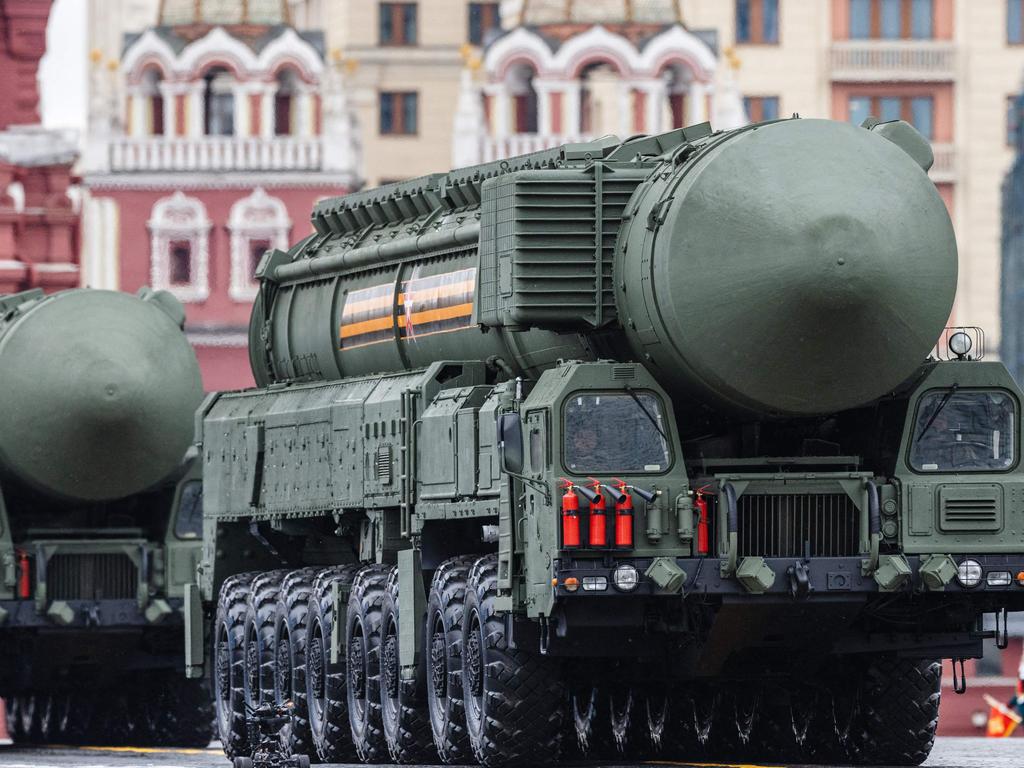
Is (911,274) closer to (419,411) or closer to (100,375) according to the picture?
(419,411)

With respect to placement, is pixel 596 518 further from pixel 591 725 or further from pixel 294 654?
pixel 294 654

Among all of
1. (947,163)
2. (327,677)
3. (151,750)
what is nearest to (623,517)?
(327,677)

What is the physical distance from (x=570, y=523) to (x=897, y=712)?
391 centimetres

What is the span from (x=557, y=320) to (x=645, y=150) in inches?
64.8

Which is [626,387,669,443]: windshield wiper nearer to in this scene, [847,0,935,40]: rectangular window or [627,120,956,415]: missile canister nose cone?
[627,120,956,415]: missile canister nose cone

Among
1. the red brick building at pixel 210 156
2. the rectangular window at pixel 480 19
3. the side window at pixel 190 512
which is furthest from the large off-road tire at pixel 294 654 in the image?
the rectangular window at pixel 480 19

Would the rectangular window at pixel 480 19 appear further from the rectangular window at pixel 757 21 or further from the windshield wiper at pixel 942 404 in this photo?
the windshield wiper at pixel 942 404

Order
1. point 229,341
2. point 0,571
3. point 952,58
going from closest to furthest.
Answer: point 0,571 → point 229,341 → point 952,58

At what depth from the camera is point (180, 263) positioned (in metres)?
101

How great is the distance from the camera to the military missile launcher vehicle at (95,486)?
38.4 m

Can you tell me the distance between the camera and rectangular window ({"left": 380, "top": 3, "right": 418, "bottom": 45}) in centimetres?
11681

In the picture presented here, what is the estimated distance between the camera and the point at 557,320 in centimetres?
2620

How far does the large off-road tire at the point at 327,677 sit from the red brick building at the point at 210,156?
6703 centimetres

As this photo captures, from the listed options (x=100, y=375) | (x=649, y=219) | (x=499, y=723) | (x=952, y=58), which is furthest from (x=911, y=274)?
(x=952, y=58)
